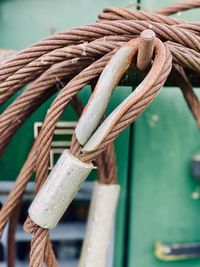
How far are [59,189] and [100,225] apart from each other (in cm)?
21

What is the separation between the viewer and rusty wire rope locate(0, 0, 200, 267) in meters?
0.55

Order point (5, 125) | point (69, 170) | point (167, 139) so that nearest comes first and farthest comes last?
point (69, 170), point (5, 125), point (167, 139)

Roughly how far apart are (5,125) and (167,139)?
0.29m

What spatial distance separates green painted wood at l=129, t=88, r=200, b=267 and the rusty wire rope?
3.9 inches

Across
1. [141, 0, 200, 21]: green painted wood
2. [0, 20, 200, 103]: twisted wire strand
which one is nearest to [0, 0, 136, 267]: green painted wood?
[141, 0, 200, 21]: green painted wood

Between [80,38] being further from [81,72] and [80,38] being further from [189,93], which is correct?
[189,93]

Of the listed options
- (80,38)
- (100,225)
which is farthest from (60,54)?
(100,225)

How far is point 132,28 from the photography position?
0.62m

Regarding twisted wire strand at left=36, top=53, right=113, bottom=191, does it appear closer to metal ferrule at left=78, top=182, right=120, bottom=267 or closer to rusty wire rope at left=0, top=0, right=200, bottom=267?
rusty wire rope at left=0, top=0, right=200, bottom=267

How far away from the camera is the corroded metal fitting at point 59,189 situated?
21.6 inches

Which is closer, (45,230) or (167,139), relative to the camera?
(45,230)

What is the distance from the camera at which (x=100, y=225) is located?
2.43ft

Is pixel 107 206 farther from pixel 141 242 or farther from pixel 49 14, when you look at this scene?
pixel 49 14

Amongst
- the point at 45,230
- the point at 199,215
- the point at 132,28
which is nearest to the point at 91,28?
the point at 132,28
